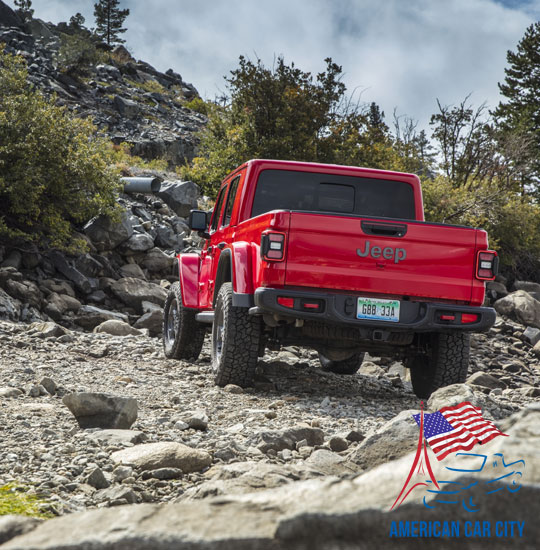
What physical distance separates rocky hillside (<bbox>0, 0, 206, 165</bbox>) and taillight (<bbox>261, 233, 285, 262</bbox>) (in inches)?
1142

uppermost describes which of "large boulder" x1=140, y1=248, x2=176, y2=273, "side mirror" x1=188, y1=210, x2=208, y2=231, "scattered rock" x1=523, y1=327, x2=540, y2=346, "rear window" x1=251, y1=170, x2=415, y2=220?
"rear window" x1=251, y1=170, x2=415, y2=220

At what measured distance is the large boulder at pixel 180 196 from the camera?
17.8 meters

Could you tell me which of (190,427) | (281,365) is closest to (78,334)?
(281,365)

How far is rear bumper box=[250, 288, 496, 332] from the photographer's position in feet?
17.7

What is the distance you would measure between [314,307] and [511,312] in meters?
12.2

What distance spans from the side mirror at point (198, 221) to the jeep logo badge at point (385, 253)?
2837 millimetres

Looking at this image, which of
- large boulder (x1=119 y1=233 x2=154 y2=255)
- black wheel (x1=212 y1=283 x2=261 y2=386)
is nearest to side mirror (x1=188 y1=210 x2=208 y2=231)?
black wheel (x1=212 y1=283 x2=261 y2=386)

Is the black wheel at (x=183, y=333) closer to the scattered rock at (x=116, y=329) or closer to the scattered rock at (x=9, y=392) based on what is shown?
the scattered rock at (x=116, y=329)

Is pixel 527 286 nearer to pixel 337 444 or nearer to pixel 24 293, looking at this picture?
pixel 24 293

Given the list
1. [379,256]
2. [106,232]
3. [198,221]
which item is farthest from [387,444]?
[106,232]

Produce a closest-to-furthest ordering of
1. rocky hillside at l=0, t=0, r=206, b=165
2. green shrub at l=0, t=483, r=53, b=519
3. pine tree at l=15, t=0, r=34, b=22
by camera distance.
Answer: green shrub at l=0, t=483, r=53, b=519, rocky hillside at l=0, t=0, r=206, b=165, pine tree at l=15, t=0, r=34, b=22

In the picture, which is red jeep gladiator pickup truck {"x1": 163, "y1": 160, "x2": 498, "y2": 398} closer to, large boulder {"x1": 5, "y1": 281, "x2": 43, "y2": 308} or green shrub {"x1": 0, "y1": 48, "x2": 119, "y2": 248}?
large boulder {"x1": 5, "y1": 281, "x2": 43, "y2": 308}

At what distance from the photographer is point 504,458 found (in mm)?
1569

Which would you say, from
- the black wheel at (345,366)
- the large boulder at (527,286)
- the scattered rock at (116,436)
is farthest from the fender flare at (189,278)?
the large boulder at (527,286)
